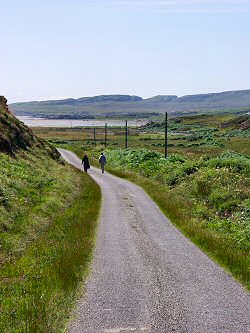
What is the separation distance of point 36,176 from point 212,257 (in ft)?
57.9

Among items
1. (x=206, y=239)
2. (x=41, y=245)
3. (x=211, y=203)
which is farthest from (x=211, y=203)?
(x=41, y=245)

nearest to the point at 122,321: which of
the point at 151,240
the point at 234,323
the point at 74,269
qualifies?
the point at 234,323

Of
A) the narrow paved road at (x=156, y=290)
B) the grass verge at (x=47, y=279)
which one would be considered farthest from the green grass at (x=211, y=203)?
the grass verge at (x=47, y=279)

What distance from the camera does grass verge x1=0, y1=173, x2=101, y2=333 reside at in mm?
9219

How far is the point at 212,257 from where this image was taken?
1578 centimetres

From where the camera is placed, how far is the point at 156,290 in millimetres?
12000

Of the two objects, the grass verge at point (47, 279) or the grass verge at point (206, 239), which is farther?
the grass verge at point (206, 239)

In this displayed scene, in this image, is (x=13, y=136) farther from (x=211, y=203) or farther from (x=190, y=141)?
(x=190, y=141)

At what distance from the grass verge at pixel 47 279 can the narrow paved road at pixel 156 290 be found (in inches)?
16.8

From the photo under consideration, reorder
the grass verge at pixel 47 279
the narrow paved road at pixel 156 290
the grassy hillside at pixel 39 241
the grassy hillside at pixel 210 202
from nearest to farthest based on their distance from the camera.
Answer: the grass verge at pixel 47 279 → the narrow paved road at pixel 156 290 → the grassy hillside at pixel 39 241 → the grassy hillside at pixel 210 202

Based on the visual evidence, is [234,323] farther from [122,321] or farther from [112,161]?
[112,161]

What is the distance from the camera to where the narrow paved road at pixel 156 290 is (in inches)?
381

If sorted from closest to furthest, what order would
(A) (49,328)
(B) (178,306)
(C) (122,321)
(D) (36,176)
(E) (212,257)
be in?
1. (A) (49,328)
2. (C) (122,321)
3. (B) (178,306)
4. (E) (212,257)
5. (D) (36,176)

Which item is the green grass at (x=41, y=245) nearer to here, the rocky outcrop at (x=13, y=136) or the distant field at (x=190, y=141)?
the rocky outcrop at (x=13, y=136)
